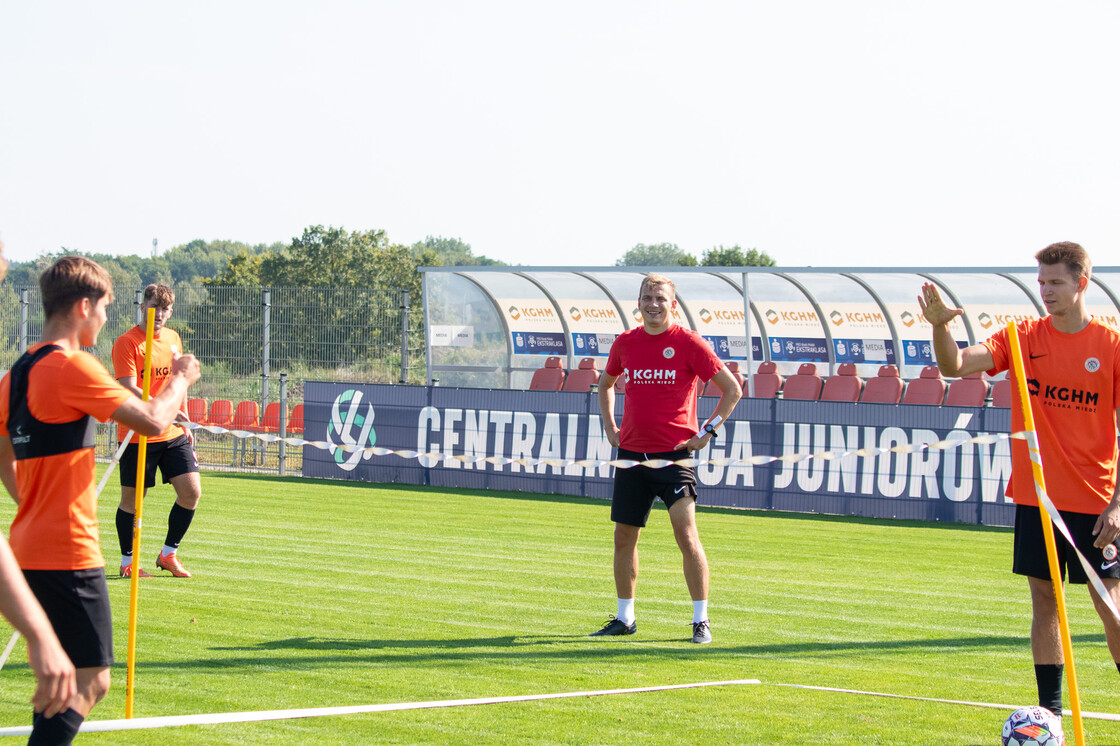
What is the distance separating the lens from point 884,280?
73.3ft

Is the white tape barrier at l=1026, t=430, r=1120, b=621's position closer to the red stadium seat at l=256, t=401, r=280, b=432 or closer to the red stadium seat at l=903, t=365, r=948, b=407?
the red stadium seat at l=903, t=365, r=948, b=407

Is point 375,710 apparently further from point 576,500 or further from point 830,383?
point 830,383

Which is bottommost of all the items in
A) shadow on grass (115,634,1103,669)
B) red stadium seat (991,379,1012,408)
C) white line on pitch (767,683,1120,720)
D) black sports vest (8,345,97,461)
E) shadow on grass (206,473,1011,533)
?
shadow on grass (115,634,1103,669)

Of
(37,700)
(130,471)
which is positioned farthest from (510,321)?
(37,700)

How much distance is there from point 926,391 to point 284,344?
11123 mm

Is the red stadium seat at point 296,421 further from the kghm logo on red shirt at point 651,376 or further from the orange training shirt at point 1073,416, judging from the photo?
the orange training shirt at point 1073,416

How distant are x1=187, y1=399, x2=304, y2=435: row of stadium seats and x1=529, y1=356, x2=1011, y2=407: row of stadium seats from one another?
4169 millimetres

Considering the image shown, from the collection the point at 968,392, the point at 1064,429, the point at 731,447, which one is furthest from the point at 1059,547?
the point at 968,392

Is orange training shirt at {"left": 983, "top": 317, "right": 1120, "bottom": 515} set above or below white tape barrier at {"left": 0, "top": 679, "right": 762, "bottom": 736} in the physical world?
above

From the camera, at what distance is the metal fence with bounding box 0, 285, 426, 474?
2188 centimetres

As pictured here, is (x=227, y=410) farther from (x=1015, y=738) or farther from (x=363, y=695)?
(x=1015, y=738)

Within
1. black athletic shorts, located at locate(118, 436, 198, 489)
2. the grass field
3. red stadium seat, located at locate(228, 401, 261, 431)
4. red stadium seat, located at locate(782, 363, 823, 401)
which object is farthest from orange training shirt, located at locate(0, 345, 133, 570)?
red stadium seat, located at locate(782, 363, 823, 401)

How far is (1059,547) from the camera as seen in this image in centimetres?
534

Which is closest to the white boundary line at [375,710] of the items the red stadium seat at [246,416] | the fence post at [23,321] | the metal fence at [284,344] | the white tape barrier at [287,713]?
the white tape barrier at [287,713]
